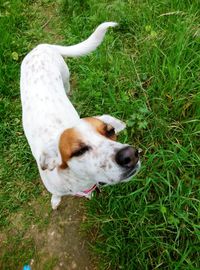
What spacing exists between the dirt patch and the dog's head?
1.02m

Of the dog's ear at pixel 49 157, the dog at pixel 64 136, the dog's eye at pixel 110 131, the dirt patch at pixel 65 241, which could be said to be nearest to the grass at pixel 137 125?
the dirt patch at pixel 65 241

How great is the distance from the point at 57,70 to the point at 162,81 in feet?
3.18

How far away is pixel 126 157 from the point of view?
7.72ft

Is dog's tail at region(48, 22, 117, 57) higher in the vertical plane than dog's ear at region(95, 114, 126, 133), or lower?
higher

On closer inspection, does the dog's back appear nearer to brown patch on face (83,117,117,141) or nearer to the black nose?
brown patch on face (83,117,117,141)

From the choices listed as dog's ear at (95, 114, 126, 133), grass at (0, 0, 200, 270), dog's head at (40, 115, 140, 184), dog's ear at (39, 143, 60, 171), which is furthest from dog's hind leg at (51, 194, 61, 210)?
dog's ear at (95, 114, 126, 133)

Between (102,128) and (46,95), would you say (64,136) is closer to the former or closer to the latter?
(102,128)

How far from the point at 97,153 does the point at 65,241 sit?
1358 mm

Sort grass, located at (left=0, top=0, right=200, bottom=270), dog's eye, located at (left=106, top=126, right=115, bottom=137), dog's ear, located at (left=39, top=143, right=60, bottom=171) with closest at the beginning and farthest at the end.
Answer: dog's eye, located at (left=106, top=126, right=115, bottom=137) < dog's ear, located at (left=39, top=143, right=60, bottom=171) < grass, located at (left=0, top=0, right=200, bottom=270)

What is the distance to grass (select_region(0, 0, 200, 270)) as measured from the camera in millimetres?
2959

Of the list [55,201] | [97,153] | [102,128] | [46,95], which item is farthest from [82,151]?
[55,201]

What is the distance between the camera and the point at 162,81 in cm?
351

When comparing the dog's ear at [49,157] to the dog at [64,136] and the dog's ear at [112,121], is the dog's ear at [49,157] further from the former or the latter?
the dog's ear at [112,121]

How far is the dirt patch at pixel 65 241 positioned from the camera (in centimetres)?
332
